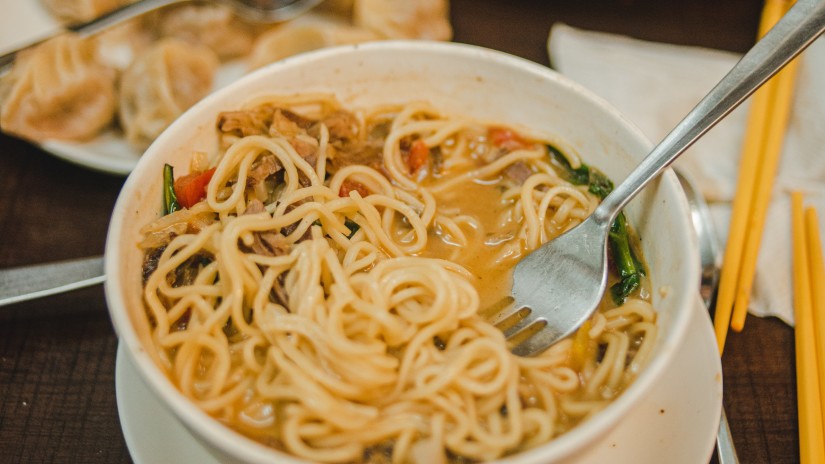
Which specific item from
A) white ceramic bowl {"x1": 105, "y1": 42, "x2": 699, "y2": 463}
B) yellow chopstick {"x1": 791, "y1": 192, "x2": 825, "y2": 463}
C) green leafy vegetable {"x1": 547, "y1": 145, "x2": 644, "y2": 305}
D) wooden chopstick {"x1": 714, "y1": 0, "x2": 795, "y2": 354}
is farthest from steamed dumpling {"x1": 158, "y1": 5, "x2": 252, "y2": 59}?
yellow chopstick {"x1": 791, "y1": 192, "x2": 825, "y2": 463}

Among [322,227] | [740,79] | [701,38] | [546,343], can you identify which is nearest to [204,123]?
[322,227]

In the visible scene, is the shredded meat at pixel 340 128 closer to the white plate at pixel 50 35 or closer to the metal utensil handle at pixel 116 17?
the white plate at pixel 50 35

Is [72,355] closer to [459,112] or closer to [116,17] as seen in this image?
[459,112]

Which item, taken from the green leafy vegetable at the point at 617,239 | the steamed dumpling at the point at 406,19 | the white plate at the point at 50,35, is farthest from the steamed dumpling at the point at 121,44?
the green leafy vegetable at the point at 617,239

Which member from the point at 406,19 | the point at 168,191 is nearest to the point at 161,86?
the point at 406,19

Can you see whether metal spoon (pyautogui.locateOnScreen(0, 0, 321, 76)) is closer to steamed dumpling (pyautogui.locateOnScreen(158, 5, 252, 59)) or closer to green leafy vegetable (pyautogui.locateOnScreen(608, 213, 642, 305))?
steamed dumpling (pyautogui.locateOnScreen(158, 5, 252, 59))

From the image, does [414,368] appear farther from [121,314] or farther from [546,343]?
[121,314]
